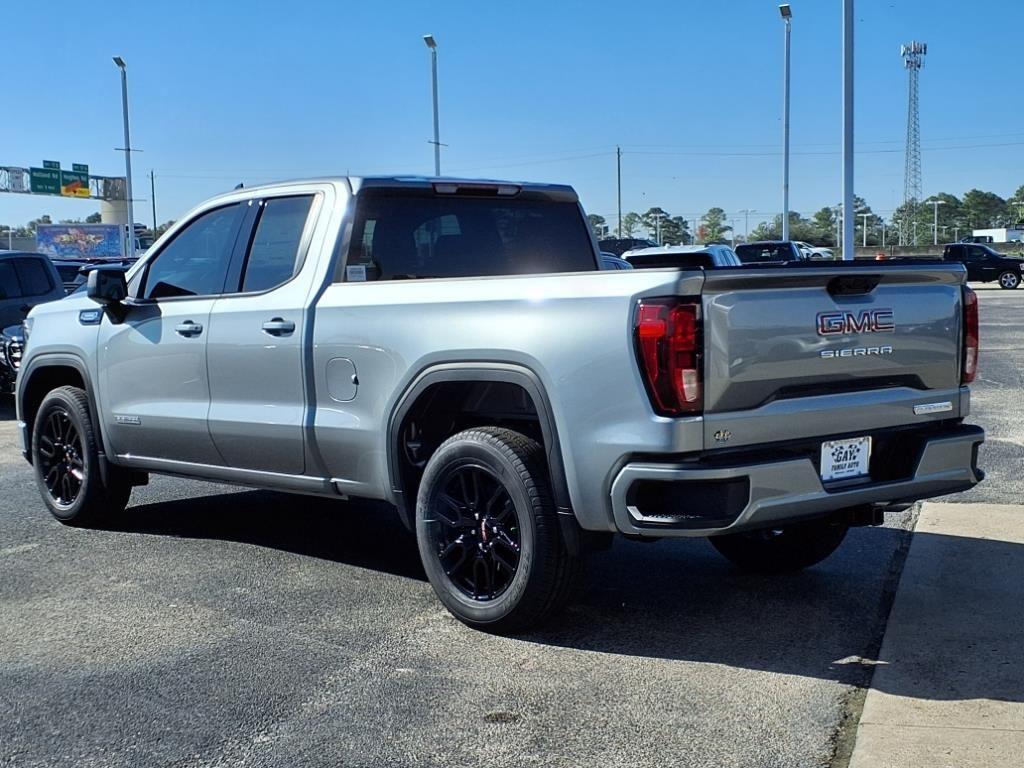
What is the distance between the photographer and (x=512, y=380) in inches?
191

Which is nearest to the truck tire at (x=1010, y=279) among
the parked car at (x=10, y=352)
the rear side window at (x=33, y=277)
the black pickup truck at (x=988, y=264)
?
the black pickup truck at (x=988, y=264)

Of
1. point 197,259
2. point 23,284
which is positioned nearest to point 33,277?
point 23,284

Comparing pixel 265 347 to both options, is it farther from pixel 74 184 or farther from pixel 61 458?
pixel 74 184

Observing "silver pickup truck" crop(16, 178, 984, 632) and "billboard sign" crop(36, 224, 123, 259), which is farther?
"billboard sign" crop(36, 224, 123, 259)

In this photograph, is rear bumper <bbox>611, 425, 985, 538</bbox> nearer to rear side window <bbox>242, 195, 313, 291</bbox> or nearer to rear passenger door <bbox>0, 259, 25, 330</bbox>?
rear side window <bbox>242, 195, 313, 291</bbox>

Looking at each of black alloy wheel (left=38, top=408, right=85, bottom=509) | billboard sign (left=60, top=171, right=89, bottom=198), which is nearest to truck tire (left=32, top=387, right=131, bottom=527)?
black alloy wheel (left=38, top=408, right=85, bottom=509)

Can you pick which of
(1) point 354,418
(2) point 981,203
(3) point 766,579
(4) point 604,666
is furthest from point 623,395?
(2) point 981,203

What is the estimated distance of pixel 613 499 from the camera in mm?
4551

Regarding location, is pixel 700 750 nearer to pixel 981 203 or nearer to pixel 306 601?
pixel 306 601

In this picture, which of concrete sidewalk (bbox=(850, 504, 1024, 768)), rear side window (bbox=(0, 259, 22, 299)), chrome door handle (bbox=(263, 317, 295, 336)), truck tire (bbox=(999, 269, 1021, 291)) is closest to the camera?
concrete sidewalk (bbox=(850, 504, 1024, 768))

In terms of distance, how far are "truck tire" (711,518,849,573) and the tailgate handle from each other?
135cm

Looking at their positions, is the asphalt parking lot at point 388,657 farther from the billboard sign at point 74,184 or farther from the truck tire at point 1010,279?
the billboard sign at point 74,184

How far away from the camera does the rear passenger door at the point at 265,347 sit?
→ 230 inches

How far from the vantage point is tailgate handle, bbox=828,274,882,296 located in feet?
15.7
